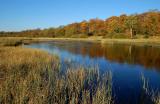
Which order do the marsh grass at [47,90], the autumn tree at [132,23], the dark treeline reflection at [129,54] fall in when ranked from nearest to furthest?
1. the marsh grass at [47,90]
2. the dark treeline reflection at [129,54]
3. the autumn tree at [132,23]

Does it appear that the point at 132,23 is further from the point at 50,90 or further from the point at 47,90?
the point at 47,90

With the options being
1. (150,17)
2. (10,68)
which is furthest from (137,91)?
(150,17)

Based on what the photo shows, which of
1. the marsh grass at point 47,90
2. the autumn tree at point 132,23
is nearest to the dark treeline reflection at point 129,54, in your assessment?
the marsh grass at point 47,90

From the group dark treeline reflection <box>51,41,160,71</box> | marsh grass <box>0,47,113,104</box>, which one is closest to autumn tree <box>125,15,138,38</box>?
dark treeline reflection <box>51,41,160,71</box>

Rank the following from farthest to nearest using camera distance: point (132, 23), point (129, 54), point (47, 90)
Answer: point (132, 23) → point (129, 54) → point (47, 90)

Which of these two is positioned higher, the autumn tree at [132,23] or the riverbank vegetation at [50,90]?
the autumn tree at [132,23]

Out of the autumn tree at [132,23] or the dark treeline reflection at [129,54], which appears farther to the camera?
the autumn tree at [132,23]

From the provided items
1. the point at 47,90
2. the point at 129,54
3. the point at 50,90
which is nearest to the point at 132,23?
the point at 129,54

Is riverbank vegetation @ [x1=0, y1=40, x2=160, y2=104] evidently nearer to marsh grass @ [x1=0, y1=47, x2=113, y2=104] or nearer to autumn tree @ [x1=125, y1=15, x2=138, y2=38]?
marsh grass @ [x1=0, y1=47, x2=113, y2=104]

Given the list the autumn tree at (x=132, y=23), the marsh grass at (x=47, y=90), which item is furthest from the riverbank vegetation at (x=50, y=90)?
the autumn tree at (x=132, y=23)

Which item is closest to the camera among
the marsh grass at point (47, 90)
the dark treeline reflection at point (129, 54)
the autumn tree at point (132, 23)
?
the marsh grass at point (47, 90)

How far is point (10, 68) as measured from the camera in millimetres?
11188

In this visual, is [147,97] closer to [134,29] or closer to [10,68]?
[10,68]

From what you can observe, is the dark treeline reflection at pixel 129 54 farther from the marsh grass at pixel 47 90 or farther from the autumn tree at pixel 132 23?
the autumn tree at pixel 132 23
